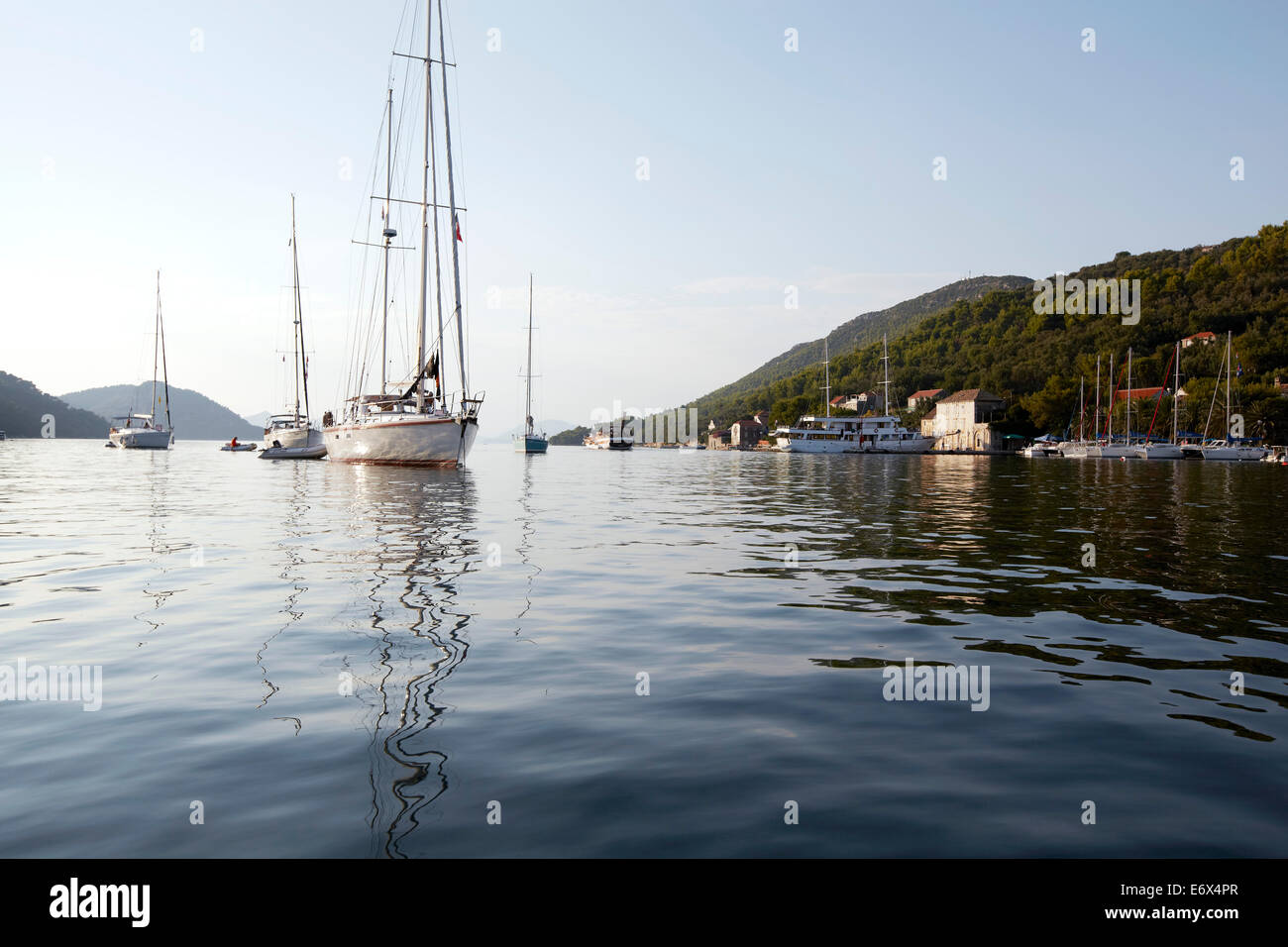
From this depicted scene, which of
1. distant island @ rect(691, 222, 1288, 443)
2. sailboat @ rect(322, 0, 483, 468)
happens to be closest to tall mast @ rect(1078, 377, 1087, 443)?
distant island @ rect(691, 222, 1288, 443)

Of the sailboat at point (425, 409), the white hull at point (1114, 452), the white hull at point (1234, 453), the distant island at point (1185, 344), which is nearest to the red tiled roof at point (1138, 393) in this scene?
the distant island at point (1185, 344)

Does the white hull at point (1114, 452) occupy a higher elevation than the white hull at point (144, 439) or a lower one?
lower

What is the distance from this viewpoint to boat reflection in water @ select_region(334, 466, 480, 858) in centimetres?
515

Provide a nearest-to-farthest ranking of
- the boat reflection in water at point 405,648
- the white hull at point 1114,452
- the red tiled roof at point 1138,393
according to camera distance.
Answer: the boat reflection in water at point 405,648
the white hull at point 1114,452
the red tiled roof at point 1138,393

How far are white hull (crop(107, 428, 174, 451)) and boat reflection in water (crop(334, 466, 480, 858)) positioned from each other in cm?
9770

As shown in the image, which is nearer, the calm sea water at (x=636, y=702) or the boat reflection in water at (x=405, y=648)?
the calm sea water at (x=636, y=702)

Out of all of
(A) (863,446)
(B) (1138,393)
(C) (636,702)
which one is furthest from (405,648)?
(B) (1138,393)

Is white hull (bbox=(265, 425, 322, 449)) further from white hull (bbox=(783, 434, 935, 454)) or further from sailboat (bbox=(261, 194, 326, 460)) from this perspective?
white hull (bbox=(783, 434, 935, 454))

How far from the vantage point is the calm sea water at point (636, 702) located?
186 inches

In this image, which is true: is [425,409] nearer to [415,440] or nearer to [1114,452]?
[415,440]

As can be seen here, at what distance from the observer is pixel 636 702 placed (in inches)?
285

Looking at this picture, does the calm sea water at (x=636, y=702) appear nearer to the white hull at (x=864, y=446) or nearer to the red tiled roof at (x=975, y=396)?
the white hull at (x=864, y=446)

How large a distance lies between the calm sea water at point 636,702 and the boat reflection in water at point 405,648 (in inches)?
1.7

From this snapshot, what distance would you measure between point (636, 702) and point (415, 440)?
155ft
